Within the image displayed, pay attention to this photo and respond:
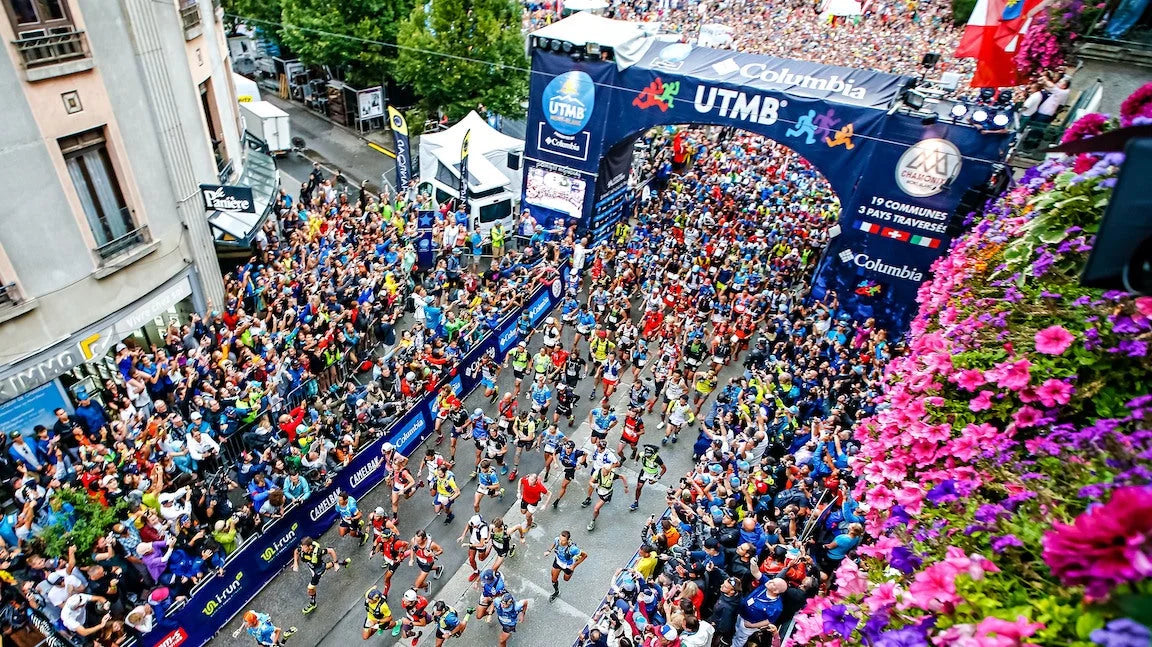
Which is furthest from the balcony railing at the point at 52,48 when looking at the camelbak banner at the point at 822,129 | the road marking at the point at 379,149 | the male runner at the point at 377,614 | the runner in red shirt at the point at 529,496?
the road marking at the point at 379,149

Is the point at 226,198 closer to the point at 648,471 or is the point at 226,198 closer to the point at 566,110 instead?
the point at 566,110

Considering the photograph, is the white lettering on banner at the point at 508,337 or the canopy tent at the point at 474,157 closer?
the white lettering on banner at the point at 508,337

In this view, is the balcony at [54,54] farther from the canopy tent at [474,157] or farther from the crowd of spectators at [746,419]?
the crowd of spectators at [746,419]

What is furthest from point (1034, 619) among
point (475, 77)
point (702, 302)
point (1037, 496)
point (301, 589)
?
point (475, 77)

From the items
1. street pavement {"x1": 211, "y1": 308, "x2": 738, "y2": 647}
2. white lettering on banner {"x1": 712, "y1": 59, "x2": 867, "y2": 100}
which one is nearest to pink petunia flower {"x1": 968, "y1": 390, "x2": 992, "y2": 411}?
street pavement {"x1": 211, "y1": 308, "x2": 738, "y2": 647}

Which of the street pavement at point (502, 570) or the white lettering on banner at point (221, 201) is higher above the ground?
the white lettering on banner at point (221, 201)

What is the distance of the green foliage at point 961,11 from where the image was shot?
1617 inches

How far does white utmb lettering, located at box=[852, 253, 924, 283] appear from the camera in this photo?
17500mm

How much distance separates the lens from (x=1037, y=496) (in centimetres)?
425

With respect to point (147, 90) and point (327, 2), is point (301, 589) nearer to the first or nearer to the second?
point (147, 90)

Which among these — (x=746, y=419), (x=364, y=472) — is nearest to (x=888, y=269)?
(x=746, y=419)

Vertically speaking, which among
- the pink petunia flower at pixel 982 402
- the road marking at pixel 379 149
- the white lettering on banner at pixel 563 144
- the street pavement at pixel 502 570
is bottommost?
the road marking at pixel 379 149

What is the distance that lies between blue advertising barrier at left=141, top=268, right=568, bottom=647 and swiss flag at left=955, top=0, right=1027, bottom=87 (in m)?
13.3

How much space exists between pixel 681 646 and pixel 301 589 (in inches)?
265
